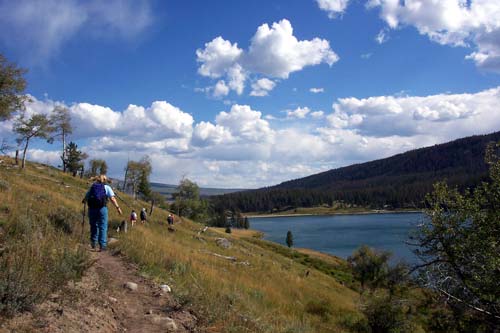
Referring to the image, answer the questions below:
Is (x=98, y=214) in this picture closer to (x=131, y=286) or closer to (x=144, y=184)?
(x=131, y=286)

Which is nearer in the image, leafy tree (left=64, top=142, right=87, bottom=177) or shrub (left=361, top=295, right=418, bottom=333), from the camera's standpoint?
shrub (left=361, top=295, right=418, bottom=333)

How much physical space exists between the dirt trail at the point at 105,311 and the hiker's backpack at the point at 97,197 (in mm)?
2331

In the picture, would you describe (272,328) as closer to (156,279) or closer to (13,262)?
(156,279)

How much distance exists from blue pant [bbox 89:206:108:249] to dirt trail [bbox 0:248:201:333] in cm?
210

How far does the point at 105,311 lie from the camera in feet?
18.0

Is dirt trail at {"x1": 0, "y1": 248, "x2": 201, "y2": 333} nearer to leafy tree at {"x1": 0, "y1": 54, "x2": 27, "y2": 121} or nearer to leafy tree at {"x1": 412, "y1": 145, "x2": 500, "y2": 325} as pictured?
leafy tree at {"x1": 412, "y1": 145, "x2": 500, "y2": 325}

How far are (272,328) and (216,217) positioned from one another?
488 feet

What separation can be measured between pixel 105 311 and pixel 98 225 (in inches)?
177

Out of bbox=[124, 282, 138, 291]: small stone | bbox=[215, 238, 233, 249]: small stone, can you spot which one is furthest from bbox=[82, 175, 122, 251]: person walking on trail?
bbox=[215, 238, 233, 249]: small stone

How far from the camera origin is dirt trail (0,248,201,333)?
459 centimetres

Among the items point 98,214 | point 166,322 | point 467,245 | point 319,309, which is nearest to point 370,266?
point 319,309

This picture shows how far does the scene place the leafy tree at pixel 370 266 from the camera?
170 feet

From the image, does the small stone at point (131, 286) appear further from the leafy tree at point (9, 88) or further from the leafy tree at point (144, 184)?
the leafy tree at point (144, 184)

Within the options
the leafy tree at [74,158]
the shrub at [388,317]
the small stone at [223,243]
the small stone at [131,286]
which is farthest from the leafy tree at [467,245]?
the leafy tree at [74,158]
